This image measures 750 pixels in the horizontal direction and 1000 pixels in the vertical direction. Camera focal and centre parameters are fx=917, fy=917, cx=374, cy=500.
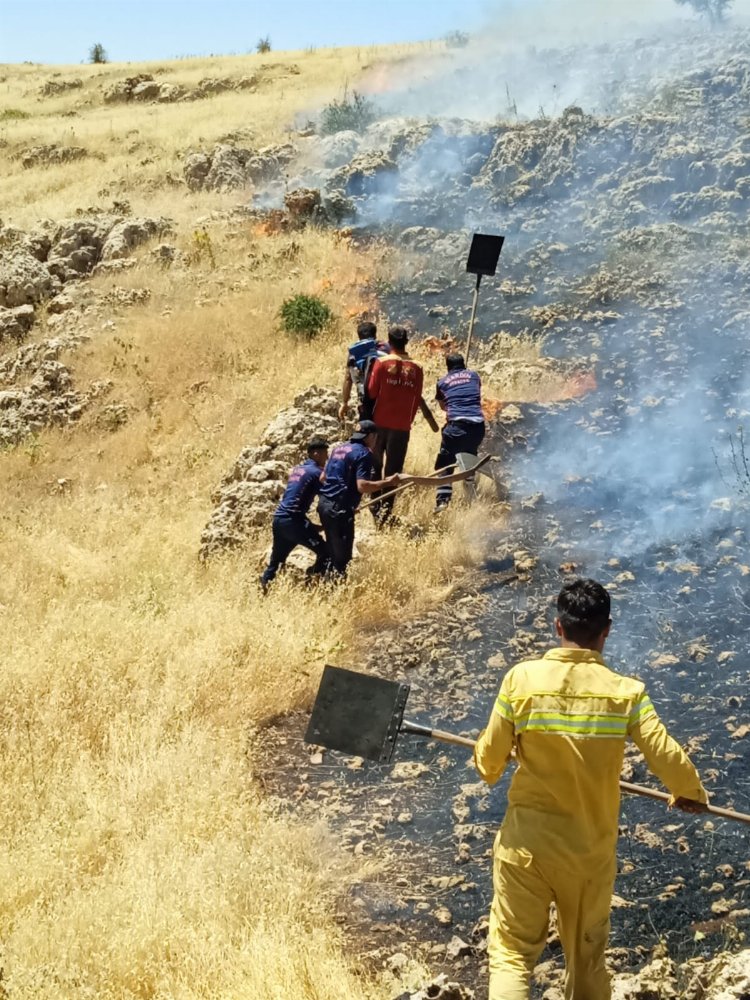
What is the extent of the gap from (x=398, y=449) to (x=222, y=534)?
179 cm

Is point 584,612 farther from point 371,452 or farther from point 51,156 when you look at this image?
point 51,156

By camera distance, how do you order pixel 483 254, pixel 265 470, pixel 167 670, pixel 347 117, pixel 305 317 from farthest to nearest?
pixel 347 117 < pixel 305 317 < pixel 483 254 < pixel 265 470 < pixel 167 670

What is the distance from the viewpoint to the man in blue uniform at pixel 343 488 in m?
6.99

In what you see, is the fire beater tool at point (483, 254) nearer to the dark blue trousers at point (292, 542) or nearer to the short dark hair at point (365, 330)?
the short dark hair at point (365, 330)

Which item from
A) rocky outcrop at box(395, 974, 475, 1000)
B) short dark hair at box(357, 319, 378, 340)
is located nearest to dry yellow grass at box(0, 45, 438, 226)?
short dark hair at box(357, 319, 378, 340)

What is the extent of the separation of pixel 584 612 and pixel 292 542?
4.32 m

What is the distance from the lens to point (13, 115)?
27453 millimetres

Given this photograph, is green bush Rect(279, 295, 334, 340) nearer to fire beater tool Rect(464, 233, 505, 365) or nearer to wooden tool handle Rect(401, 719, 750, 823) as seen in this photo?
fire beater tool Rect(464, 233, 505, 365)

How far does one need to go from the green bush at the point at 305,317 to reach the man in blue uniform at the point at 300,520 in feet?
17.4

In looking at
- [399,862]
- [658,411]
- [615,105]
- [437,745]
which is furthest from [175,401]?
[615,105]

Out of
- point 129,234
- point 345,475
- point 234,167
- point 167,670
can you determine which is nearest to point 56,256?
point 129,234

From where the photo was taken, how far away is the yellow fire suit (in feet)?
9.80

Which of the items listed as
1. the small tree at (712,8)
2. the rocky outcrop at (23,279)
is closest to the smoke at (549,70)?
the small tree at (712,8)

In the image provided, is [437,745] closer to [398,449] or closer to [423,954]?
[423,954]
